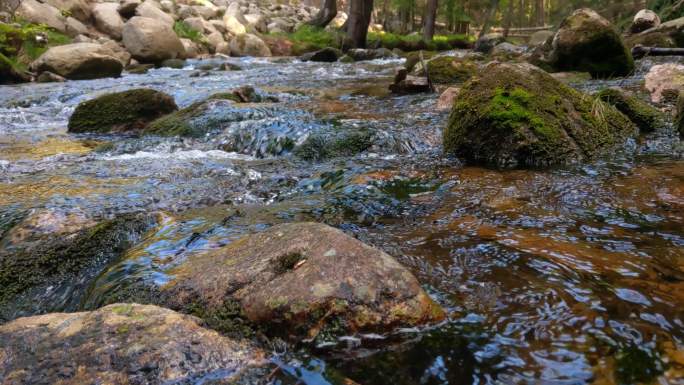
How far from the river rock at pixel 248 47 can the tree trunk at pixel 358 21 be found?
3.81 m

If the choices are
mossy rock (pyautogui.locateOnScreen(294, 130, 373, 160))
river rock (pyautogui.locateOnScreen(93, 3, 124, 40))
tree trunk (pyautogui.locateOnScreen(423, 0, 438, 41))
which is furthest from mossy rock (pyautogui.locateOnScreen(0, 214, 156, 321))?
tree trunk (pyautogui.locateOnScreen(423, 0, 438, 41))

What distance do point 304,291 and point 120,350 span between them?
2.25ft

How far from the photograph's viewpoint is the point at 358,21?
2042 centimetres

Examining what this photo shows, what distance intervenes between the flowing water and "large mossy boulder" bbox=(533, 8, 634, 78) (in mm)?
3748

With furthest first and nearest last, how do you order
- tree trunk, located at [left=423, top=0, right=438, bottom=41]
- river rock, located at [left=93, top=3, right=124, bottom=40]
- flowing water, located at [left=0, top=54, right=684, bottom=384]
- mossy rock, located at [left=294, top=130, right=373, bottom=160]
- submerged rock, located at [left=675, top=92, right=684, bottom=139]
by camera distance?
1. tree trunk, located at [left=423, top=0, right=438, bottom=41]
2. river rock, located at [left=93, top=3, right=124, bottom=40]
3. mossy rock, located at [left=294, top=130, right=373, bottom=160]
4. submerged rock, located at [left=675, top=92, right=684, bottom=139]
5. flowing water, located at [left=0, top=54, right=684, bottom=384]

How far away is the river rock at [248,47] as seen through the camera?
20906 millimetres

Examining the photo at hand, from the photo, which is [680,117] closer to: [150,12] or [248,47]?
[248,47]

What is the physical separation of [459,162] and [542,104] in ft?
3.06

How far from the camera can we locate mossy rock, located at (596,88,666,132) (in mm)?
5336

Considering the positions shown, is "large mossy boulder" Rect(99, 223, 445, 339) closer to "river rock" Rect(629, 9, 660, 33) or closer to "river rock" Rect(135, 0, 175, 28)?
"river rock" Rect(629, 9, 660, 33)

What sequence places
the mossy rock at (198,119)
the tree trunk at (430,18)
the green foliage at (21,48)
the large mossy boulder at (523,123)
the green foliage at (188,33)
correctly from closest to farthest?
1. the large mossy boulder at (523,123)
2. the mossy rock at (198,119)
3. the green foliage at (21,48)
4. the green foliage at (188,33)
5. the tree trunk at (430,18)

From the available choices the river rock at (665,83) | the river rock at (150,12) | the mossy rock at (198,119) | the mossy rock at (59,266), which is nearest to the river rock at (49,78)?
the mossy rock at (198,119)

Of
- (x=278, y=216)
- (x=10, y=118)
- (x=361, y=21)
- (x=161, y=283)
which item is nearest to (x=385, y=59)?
(x=361, y=21)

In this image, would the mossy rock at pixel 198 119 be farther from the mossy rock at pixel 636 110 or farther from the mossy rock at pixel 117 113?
the mossy rock at pixel 636 110
